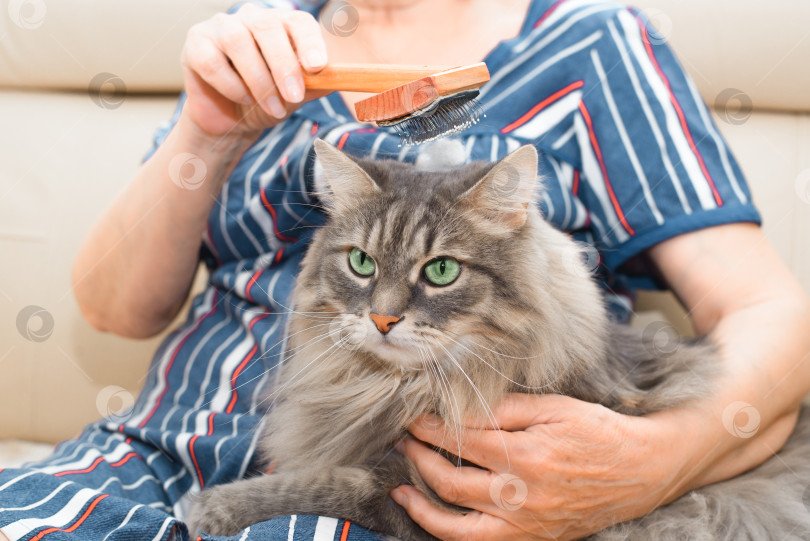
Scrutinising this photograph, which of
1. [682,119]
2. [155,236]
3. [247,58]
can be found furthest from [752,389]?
[155,236]

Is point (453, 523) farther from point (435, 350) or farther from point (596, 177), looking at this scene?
point (596, 177)

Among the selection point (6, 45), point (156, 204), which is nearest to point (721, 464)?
point (156, 204)

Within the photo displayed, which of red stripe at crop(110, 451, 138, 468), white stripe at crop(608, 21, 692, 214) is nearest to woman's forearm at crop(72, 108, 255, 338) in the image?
red stripe at crop(110, 451, 138, 468)

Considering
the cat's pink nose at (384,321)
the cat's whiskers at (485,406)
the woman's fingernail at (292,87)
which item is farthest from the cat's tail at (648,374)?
the woman's fingernail at (292,87)

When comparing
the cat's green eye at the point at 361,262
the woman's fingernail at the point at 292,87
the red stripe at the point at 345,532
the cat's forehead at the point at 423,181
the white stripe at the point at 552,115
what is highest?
the woman's fingernail at the point at 292,87

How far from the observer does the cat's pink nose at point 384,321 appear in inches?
40.8

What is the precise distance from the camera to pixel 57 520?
1023mm

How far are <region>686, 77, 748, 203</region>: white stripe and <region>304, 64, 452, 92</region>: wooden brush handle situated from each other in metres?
0.76

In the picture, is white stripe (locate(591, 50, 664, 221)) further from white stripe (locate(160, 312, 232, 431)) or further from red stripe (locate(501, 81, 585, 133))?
white stripe (locate(160, 312, 232, 431))

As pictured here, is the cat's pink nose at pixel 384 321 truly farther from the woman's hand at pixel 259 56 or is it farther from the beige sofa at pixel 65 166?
the beige sofa at pixel 65 166

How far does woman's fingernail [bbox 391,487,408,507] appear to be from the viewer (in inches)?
44.2

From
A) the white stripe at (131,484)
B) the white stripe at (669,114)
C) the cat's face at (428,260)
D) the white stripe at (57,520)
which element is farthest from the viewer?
the white stripe at (669,114)

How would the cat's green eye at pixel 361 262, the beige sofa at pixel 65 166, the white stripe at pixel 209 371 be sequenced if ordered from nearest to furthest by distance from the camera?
the cat's green eye at pixel 361 262 < the white stripe at pixel 209 371 < the beige sofa at pixel 65 166

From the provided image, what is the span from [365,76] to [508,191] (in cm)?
32
